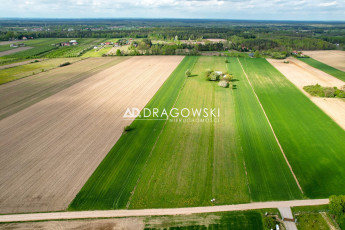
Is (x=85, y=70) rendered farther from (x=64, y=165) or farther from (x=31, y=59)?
(x=64, y=165)

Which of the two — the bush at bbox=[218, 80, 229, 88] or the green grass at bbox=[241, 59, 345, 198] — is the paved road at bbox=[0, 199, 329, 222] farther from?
the bush at bbox=[218, 80, 229, 88]

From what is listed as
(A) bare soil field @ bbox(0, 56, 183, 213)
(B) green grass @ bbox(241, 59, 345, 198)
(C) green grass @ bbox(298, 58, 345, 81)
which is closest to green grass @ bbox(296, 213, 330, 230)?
(B) green grass @ bbox(241, 59, 345, 198)

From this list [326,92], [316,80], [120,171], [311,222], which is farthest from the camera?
[316,80]

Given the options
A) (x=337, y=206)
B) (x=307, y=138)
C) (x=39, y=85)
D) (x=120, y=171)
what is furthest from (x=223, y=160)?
(x=39, y=85)

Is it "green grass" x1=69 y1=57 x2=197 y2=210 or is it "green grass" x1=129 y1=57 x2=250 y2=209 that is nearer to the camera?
"green grass" x1=69 y1=57 x2=197 y2=210

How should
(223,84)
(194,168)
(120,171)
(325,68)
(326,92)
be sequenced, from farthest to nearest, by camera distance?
(325,68) → (223,84) → (326,92) → (194,168) → (120,171)

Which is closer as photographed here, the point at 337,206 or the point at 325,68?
the point at 337,206

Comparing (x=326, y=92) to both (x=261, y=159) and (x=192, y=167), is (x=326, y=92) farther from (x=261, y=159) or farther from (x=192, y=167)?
(x=192, y=167)
